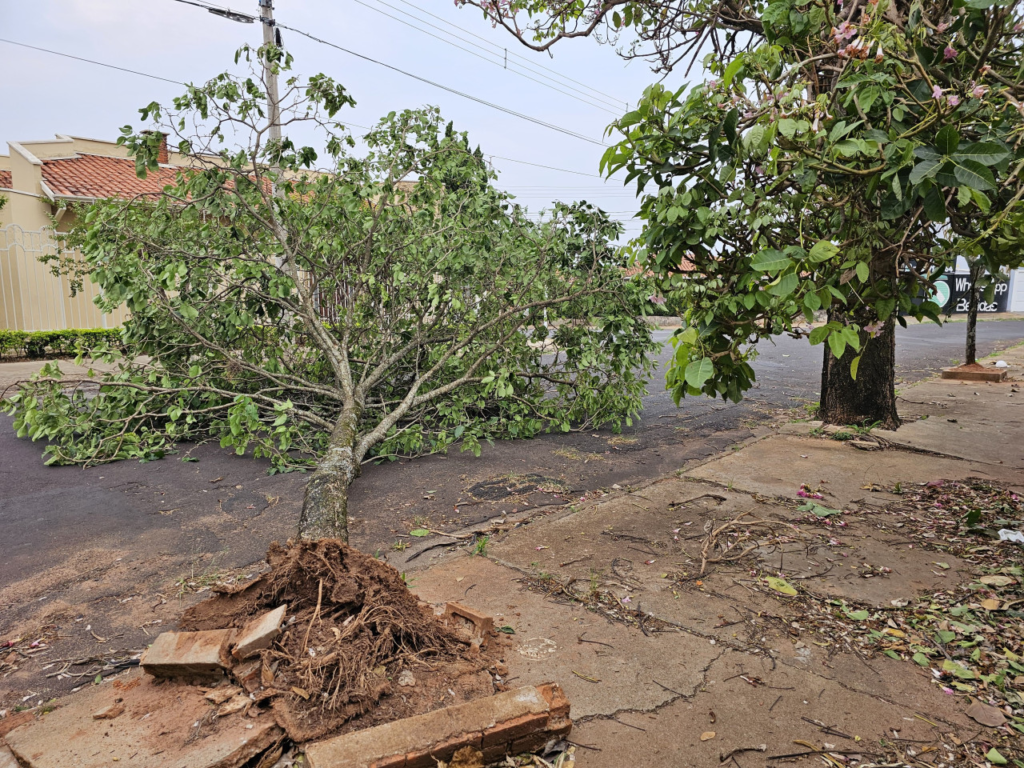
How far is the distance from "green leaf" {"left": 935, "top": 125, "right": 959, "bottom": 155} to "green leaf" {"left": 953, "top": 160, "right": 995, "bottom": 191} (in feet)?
0.22

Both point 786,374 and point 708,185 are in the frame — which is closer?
point 708,185

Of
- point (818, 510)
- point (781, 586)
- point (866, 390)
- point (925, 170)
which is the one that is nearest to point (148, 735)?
point (781, 586)

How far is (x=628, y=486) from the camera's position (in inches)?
201

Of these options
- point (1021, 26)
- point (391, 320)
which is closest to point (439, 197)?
point (391, 320)

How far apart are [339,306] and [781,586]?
4585 mm

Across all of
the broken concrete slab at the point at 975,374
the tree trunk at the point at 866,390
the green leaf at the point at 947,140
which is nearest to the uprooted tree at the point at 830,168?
the green leaf at the point at 947,140

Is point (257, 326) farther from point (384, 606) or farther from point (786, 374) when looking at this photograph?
point (786, 374)

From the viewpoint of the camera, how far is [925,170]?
2254 mm

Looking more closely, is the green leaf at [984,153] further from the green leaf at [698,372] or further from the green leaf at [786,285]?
the green leaf at [698,372]

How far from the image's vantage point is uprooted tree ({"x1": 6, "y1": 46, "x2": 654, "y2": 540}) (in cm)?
539

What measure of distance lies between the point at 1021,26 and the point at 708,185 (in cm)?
142

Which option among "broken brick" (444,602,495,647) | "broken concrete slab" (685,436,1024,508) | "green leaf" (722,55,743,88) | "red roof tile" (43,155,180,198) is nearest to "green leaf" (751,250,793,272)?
"green leaf" (722,55,743,88)

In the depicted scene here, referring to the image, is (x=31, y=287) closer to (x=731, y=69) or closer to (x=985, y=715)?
(x=731, y=69)

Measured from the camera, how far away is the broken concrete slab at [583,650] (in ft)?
8.10
